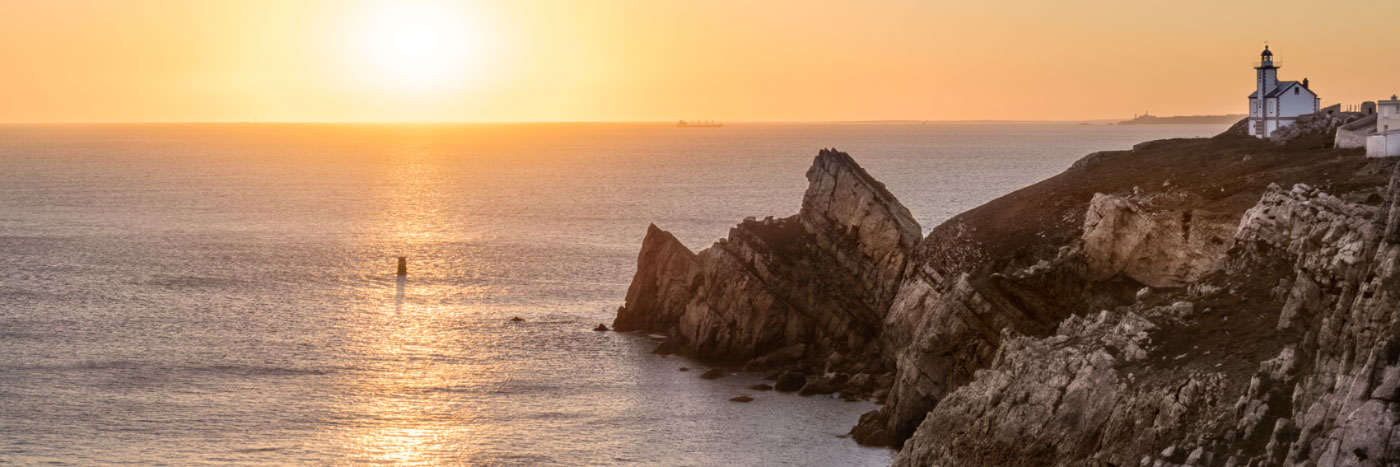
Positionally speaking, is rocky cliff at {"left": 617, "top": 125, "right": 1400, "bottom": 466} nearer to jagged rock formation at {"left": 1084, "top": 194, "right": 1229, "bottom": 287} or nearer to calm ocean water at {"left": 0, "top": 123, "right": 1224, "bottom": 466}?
jagged rock formation at {"left": 1084, "top": 194, "right": 1229, "bottom": 287}

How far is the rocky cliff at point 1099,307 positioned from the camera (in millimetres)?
33312

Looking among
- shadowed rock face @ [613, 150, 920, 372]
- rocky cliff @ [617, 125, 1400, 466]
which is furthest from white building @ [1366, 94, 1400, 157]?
shadowed rock face @ [613, 150, 920, 372]

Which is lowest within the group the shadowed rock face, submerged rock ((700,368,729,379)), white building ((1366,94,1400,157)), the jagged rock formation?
submerged rock ((700,368,729,379))

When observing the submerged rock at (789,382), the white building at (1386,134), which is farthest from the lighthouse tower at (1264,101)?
the submerged rock at (789,382)

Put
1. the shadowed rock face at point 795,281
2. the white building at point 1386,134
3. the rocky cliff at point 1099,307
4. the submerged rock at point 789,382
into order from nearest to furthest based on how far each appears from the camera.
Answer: the rocky cliff at point 1099,307
the white building at point 1386,134
the submerged rock at point 789,382
the shadowed rock face at point 795,281

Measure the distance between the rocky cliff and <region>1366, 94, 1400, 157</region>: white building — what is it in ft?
2.48

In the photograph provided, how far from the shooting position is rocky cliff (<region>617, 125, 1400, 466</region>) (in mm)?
33312

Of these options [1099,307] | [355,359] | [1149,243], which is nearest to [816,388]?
[1099,307]

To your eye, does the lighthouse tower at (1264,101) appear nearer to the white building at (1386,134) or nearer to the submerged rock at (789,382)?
the white building at (1386,134)

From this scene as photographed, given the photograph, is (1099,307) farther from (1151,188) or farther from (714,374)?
(714,374)

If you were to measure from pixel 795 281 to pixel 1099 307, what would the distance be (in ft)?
72.6

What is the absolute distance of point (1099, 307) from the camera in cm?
4694

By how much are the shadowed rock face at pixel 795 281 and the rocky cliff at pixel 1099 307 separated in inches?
4.2

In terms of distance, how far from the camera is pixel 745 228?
7125 centimetres
